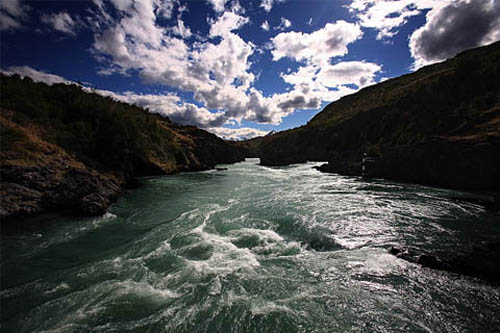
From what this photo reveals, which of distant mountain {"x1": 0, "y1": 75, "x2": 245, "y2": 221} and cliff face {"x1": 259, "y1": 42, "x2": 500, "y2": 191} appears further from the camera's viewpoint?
cliff face {"x1": 259, "y1": 42, "x2": 500, "y2": 191}

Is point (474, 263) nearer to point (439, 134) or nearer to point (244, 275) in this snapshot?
point (244, 275)

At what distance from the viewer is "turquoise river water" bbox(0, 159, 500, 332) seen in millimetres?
5559

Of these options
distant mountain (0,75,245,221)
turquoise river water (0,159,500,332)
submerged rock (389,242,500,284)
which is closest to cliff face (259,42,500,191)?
turquoise river water (0,159,500,332)

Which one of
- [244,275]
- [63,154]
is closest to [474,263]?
[244,275]

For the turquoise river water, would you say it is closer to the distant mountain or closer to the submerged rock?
the submerged rock

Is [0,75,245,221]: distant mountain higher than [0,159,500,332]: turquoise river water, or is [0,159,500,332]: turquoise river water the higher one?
[0,75,245,221]: distant mountain

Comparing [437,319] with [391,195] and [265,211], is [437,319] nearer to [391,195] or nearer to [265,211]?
[265,211]

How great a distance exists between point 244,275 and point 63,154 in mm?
20599

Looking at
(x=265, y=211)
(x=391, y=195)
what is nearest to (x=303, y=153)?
(x=391, y=195)

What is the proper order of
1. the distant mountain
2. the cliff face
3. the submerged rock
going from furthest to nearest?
the cliff face < the distant mountain < the submerged rock

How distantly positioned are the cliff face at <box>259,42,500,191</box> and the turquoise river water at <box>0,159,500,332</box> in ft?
34.8

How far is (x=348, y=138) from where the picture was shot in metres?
55.3

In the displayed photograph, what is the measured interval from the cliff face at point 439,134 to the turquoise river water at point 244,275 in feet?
34.8

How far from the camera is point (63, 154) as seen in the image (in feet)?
61.3
